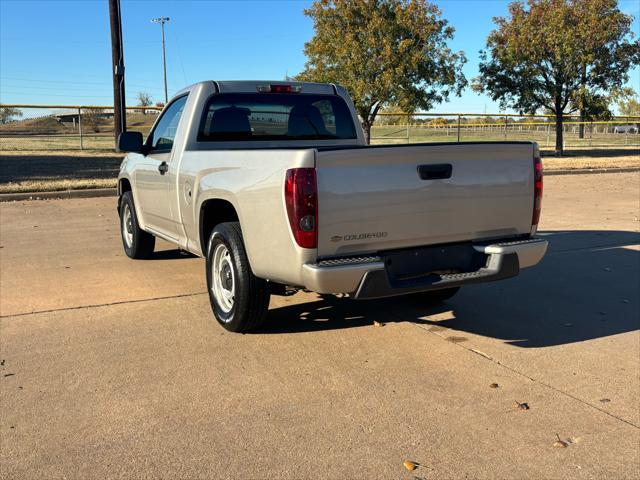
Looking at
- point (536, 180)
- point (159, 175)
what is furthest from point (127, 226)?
point (536, 180)

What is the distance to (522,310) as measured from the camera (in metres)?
5.33

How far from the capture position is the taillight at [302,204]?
3578mm

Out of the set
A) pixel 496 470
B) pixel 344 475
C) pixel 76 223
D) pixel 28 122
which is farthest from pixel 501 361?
pixel 28 122

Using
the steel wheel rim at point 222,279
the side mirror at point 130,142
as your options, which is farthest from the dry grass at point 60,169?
the steel wheel rim at point 222,279

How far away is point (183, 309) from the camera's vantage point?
17.3 feet

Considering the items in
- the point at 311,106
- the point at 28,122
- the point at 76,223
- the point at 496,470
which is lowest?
the point at 496,470

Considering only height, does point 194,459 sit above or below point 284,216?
below

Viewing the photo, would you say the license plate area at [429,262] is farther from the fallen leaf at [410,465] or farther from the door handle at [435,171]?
the fallen leaf at [410,465]

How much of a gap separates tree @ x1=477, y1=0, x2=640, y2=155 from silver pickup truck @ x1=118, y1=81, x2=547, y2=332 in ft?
81.7

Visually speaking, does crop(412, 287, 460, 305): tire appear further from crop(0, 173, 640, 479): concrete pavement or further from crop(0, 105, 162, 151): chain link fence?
crop(0, 105, 162, 151): chain link fence

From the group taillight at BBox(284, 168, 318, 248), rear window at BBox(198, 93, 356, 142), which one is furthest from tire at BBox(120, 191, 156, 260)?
taillight at BBox(284, 168, 318, 248)

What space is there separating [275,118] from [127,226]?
8.83 feet

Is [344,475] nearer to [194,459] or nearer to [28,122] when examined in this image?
[194,459]

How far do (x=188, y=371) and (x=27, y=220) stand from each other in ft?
23.2
